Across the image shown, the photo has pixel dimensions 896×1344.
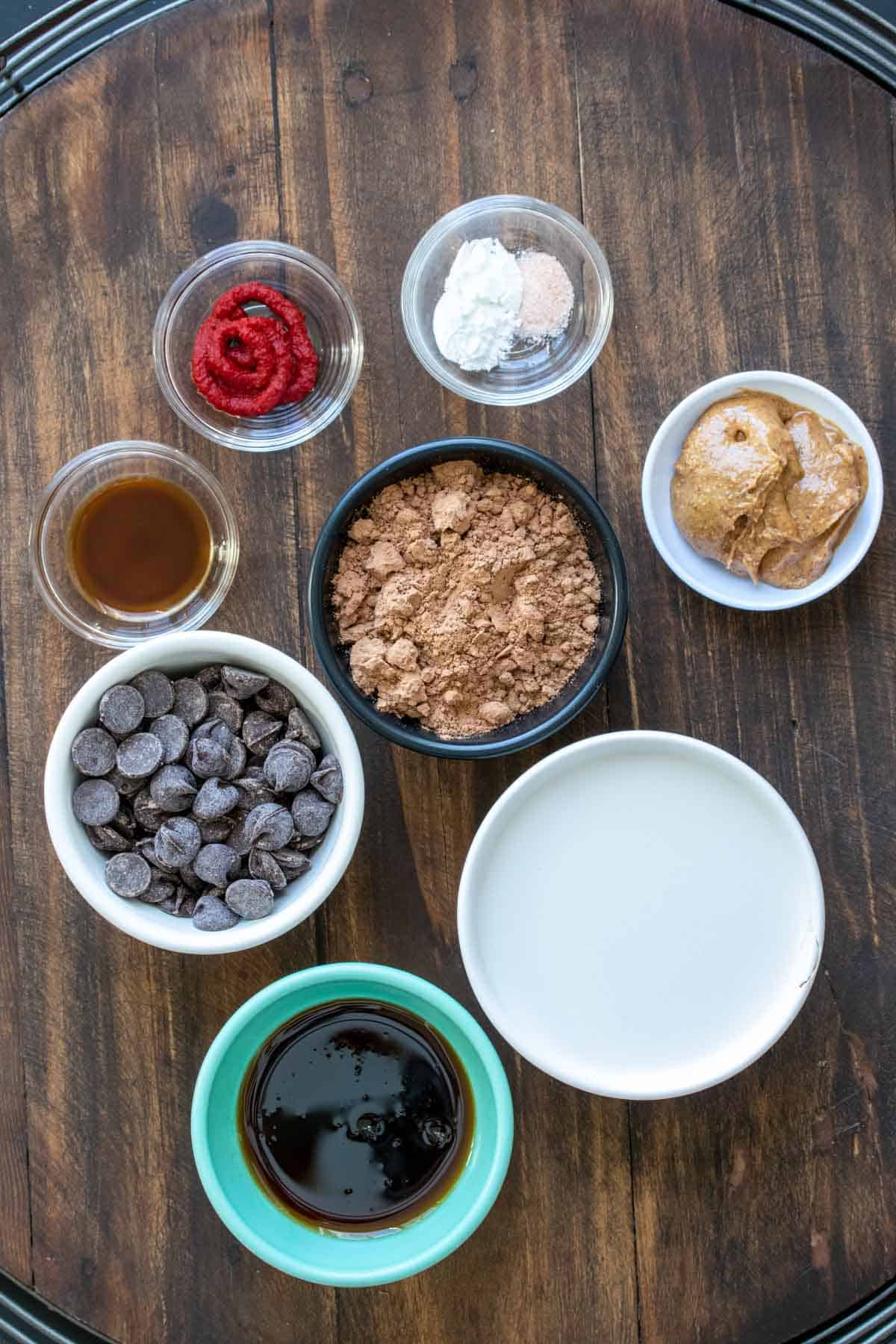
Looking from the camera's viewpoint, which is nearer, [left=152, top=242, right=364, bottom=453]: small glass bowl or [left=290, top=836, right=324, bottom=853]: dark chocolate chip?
[left=290, top=836, right=324, bottom=853]: dark chocolate chip

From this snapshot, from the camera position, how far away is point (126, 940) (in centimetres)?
123

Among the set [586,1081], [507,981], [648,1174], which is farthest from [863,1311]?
[507,981]

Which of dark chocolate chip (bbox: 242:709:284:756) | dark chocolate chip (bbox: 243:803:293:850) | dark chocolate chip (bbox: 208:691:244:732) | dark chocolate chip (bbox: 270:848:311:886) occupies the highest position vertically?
dark chocolate chip (bbox: 208:691:244:732)

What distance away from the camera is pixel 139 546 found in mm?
1256

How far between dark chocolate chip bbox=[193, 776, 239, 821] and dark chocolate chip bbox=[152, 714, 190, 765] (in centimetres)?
4

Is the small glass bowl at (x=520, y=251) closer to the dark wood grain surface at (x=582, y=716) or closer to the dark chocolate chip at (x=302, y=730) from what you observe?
the dark wood grain surface at (x=582, y=716)

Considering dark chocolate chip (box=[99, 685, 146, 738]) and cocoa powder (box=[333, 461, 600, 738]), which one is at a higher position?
cocoa powder (box=[333, 461, 600, 738])

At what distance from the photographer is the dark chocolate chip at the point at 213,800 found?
1106mm

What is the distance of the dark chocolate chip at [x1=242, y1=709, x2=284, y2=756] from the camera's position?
3.69ft

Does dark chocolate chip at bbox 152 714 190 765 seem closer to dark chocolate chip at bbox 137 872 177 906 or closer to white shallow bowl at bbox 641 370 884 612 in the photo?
dark chocolate chip at bbox 137 872 177 906

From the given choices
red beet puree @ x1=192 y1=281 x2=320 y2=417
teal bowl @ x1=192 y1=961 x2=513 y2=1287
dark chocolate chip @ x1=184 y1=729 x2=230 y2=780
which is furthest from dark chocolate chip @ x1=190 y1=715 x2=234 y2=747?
red beet puree @ x1=192 y1=281 x2=320 y2=417

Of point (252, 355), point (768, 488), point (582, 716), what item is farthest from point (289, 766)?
point (768, 488)

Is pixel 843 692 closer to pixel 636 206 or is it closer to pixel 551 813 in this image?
pixel 551 813

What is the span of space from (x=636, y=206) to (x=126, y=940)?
970mm
